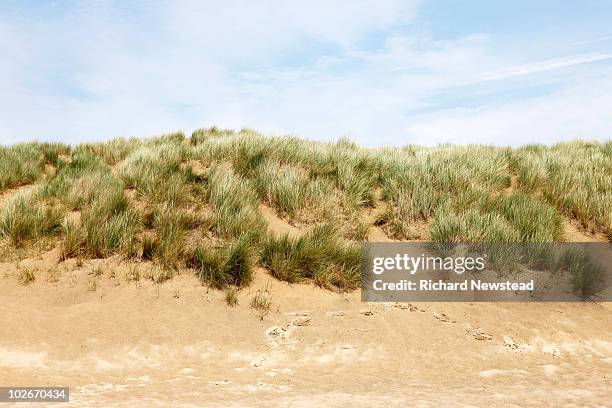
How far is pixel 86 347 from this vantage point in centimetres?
561

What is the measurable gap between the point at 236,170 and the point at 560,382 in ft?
22.7

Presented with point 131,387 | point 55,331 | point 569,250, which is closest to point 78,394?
point 131,387

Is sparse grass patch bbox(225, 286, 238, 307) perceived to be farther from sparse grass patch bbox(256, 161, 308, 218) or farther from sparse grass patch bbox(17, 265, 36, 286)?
sparse grass patch bbox(17, 265, 36, 286)

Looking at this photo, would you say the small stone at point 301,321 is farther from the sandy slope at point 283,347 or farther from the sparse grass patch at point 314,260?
Result: the sparse grass patch at point 314,260

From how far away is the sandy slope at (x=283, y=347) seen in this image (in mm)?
4633

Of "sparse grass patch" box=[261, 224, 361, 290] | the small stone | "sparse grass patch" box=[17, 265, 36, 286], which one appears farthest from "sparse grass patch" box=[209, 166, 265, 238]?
"sparse grass patch" box=[17, 265, 36, 286]

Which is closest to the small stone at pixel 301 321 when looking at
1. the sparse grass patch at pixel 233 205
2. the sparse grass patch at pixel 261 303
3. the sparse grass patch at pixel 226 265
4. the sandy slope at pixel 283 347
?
the sandy slope at pixel 283 347

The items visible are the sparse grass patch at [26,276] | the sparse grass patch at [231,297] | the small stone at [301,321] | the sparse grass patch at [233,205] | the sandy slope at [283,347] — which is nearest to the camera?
the sandy slope at [283,347]

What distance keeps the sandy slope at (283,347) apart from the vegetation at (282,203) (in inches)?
15.5

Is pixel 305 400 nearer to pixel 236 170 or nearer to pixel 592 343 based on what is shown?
pixel 592 343

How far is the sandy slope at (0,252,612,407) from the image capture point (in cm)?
463

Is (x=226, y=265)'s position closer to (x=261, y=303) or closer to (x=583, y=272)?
(x=261, y=303)

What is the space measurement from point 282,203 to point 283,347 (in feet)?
11.5

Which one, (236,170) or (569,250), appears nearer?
(569,250)
